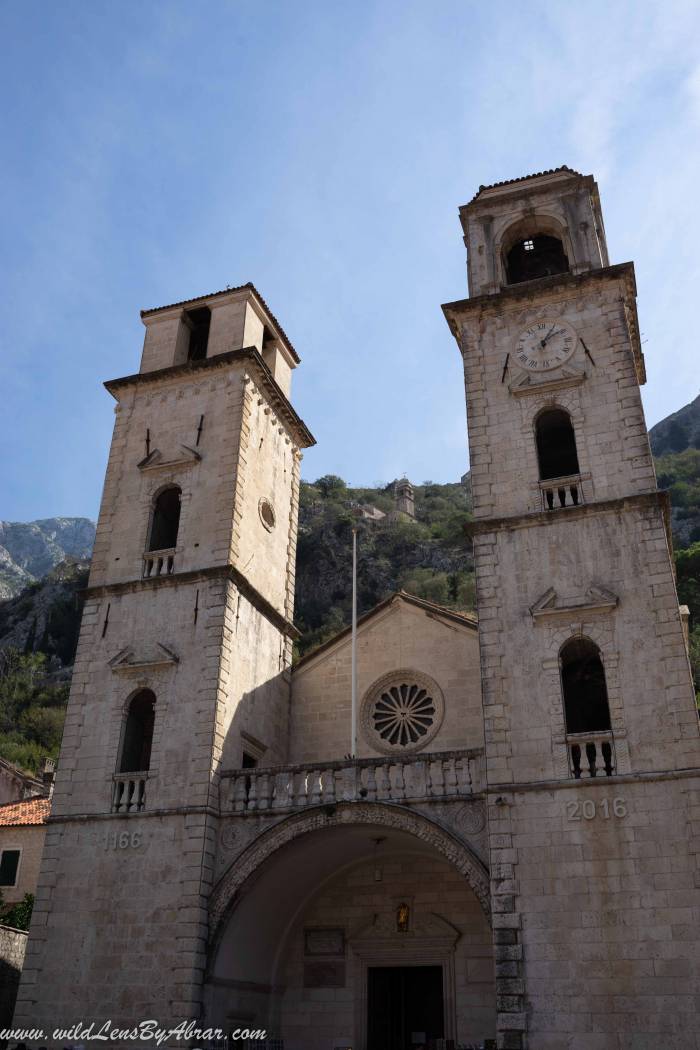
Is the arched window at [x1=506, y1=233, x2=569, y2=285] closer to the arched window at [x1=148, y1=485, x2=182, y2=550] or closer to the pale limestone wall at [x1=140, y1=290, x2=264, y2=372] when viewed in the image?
the pale limestone wall at [x1=140, y1=290, x2=264, y2=372]

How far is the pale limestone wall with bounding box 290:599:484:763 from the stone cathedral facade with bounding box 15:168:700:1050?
60 mm

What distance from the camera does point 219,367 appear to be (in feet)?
70.1

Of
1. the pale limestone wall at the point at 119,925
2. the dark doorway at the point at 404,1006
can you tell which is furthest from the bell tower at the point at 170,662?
the dark doorway at the point at 404,1006

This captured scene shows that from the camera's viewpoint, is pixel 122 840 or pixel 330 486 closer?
pixel 122 840

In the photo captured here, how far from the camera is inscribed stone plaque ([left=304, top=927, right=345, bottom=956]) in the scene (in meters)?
18.1

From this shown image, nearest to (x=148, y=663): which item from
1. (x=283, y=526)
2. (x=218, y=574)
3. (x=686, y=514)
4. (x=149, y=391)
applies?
(x=218, y=574)

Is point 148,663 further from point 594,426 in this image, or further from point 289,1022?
point 594,426

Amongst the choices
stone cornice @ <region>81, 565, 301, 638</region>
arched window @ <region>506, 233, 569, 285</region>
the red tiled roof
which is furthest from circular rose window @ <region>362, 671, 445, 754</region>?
the red tiled roof

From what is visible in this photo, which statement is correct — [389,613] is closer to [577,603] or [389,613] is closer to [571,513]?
[571,513]

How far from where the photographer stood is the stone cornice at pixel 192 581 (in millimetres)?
18414

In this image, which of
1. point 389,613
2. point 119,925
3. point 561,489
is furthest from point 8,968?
point 561,489

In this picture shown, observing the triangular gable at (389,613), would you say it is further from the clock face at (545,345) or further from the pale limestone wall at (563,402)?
the clock face at (545,345)

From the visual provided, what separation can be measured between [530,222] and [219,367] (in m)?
7.66

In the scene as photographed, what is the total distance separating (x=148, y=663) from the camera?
1791cm
